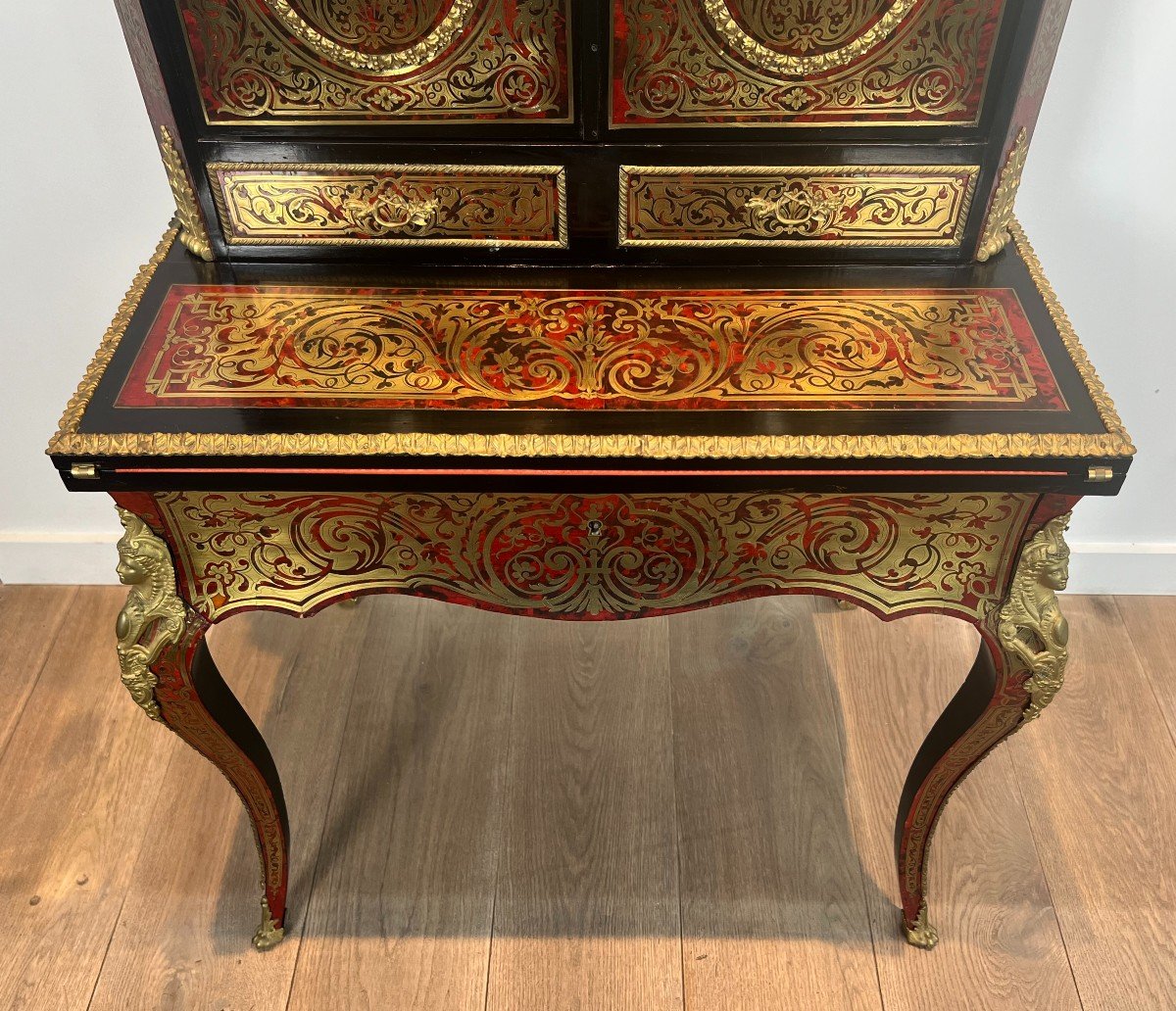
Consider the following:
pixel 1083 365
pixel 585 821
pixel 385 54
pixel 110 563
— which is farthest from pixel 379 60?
pixel 110 563

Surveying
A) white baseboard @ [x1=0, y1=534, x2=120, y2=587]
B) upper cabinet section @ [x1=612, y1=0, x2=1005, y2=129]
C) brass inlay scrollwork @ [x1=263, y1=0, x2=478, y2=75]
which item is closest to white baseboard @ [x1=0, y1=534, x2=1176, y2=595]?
white baseboard @ [x1=0, y1=534, x2=120, y2=587]

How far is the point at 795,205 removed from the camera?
1351mm

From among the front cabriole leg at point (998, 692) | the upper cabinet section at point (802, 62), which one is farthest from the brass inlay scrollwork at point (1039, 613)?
the upper cabinet section at point (802, 62)

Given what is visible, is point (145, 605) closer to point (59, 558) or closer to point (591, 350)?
point (591, 350)

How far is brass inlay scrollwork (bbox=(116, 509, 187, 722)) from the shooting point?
125 cm

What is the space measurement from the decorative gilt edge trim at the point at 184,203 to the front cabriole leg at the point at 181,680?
372mm

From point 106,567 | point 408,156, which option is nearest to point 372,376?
point 408,156

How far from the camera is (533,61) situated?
1261mm

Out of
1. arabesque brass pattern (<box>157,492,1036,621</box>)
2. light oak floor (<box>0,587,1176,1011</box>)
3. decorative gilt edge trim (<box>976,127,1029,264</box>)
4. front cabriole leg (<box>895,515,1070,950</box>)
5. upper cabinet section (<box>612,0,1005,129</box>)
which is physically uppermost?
upper cabinet section (<box>612,0,1005,129</box>)

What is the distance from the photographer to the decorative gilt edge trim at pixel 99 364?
3.81 feet

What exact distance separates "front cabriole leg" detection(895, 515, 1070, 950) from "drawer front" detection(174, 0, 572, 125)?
766mm

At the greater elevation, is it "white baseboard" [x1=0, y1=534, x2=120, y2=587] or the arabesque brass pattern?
the arabesque brass pattern

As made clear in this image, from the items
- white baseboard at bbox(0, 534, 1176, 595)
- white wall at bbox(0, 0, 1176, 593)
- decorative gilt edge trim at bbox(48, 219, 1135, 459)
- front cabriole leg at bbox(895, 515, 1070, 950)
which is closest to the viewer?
decorative gilt edge trim at bbox(48, 219, 1135, 459)

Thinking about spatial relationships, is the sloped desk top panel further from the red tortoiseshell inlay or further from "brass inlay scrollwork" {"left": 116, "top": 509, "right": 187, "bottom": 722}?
"brass inlay scrollwork" {"left": 116, "top": 509, "right": 187, "bottom": 722}
